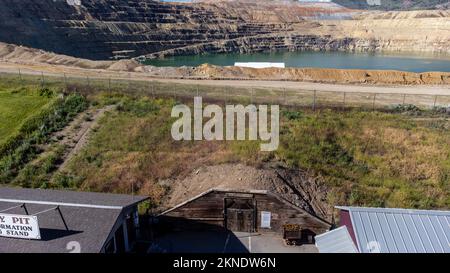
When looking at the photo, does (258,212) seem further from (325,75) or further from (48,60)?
(48,60)

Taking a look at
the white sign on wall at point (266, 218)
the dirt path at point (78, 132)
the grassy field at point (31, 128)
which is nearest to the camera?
the white sign on wall at point (266, 218)

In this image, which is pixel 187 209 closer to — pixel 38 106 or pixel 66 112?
pixel 66 112

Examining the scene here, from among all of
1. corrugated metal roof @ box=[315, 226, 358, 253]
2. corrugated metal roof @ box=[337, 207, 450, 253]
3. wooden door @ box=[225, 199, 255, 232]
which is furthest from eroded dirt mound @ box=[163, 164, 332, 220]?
corrugated metal roof @ box=[337, 207, 450, 253]

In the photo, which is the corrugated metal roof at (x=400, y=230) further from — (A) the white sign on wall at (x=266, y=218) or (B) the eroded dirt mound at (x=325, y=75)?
(B) the eroded dirt mound at (x=325, y=75)

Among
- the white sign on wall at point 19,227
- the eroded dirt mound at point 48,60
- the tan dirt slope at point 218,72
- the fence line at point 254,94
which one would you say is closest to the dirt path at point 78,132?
the fence line at point 254,94

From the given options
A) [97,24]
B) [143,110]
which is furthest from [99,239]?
[97,24]
